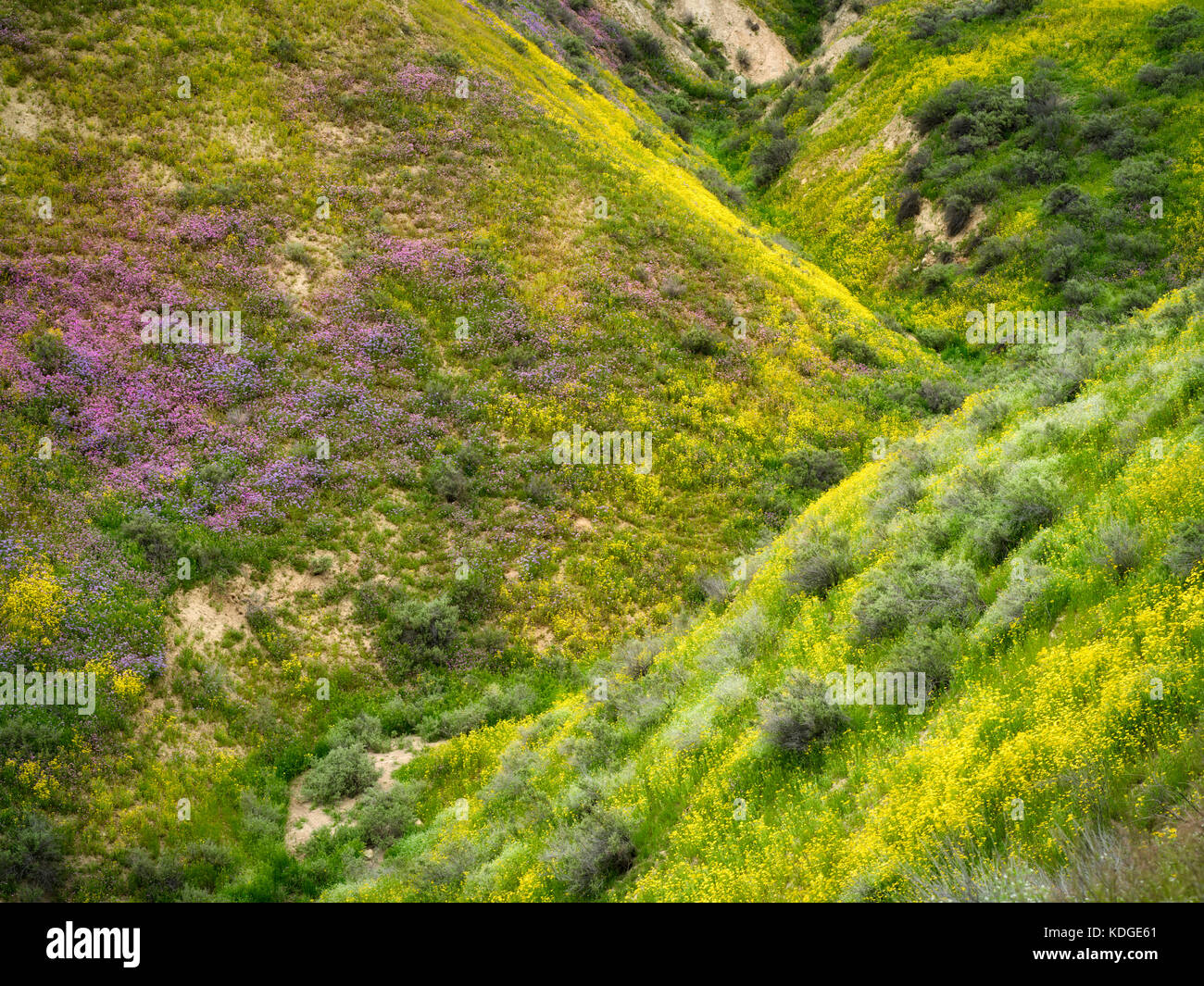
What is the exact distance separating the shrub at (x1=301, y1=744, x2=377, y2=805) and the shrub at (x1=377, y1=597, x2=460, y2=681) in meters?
2.32

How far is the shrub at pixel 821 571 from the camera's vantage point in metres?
11.6

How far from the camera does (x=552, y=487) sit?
2056cm

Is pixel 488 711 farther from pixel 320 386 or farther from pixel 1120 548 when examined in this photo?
pixel 1120 548

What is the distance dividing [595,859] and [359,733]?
7.80 m

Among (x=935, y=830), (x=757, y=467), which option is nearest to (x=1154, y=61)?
(x=757, y=467)

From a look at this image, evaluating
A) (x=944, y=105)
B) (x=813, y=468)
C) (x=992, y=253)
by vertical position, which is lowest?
(x=813, y=468)

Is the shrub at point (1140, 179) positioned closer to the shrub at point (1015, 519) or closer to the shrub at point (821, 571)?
the shrub at point (821, 571)

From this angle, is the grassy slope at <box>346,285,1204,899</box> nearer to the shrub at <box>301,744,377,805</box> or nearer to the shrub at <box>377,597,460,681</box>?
the shrub at <box>301,744,377,805</box>

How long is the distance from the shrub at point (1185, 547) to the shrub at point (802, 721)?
11.1ft

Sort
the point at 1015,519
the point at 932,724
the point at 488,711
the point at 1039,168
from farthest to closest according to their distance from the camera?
the point at 1039,168
the point at 488,711
the point at 1015,519
the point at 932,724

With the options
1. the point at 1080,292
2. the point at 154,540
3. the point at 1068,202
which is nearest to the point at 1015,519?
the point at 154,540

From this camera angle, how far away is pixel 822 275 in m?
36.7

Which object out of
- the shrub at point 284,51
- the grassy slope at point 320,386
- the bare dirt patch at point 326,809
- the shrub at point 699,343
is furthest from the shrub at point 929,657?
the shrub at point 284,51
